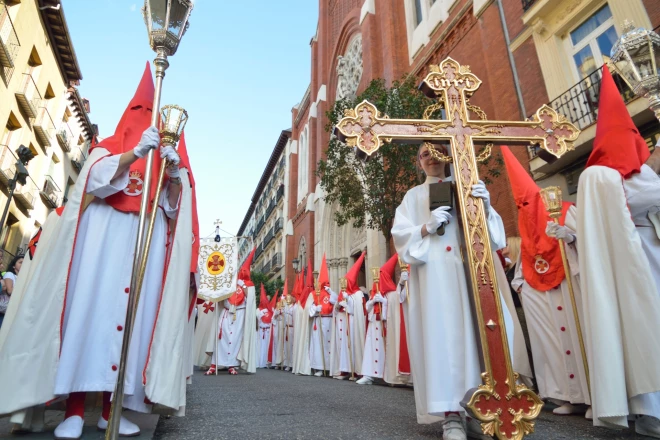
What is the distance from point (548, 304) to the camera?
4.13 meters

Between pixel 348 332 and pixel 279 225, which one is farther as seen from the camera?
pixel 279 225

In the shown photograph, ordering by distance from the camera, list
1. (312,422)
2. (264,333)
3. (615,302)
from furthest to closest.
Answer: (264,333) < (312,422) < (615,302)

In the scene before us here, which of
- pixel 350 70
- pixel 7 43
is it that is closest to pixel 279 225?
pixel 350 70

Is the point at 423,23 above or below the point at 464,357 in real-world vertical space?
above

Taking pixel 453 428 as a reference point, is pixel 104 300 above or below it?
above

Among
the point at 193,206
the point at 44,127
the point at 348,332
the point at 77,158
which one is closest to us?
the point at 193,206

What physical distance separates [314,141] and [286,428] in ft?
75.0

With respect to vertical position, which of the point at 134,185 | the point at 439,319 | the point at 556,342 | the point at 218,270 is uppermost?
the point at 218,270

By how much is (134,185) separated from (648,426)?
142 inches

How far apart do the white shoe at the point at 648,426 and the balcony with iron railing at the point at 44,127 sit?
66.8 feet

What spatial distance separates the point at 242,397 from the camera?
4500mm

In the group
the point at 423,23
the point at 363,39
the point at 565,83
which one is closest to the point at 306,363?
the point at 565,83

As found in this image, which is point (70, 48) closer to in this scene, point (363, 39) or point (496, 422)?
point (363, 39)

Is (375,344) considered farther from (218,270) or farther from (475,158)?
(475,158)
